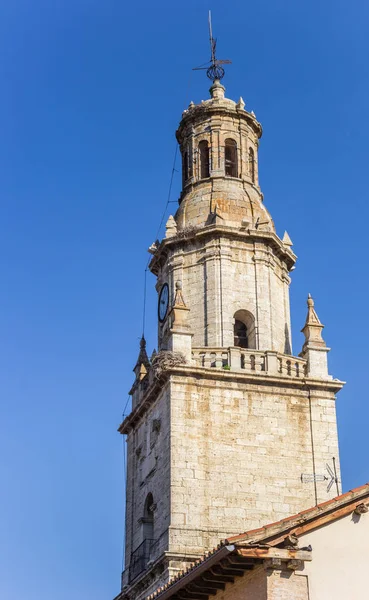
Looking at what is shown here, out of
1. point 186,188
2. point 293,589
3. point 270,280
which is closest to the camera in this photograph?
point 293,589

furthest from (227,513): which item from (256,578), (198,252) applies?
(256,578)

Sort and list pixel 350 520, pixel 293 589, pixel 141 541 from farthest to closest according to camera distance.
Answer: pixel 141 541
pixel 350 520
pixel 293 589

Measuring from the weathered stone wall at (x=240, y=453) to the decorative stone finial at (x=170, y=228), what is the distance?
5.81 metres

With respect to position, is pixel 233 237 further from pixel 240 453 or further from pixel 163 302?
pixel 240 453

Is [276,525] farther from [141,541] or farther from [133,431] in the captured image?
[133,431]

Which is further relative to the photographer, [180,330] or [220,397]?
[180,330]

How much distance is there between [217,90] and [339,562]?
23122 mm

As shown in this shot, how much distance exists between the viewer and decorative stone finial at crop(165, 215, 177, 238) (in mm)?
35219

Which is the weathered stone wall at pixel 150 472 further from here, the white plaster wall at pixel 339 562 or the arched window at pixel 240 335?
the white plaster wall at pixel 339 562

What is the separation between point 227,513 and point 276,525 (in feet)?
37.7

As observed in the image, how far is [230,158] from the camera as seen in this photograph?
37.3 m

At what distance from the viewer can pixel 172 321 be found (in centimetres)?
3228

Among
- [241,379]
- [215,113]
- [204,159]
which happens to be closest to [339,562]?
[241,379]

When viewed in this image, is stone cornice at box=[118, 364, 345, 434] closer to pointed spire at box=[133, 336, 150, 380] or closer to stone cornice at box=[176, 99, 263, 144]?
pointed spire at box=[133, 336, 150, 380]
